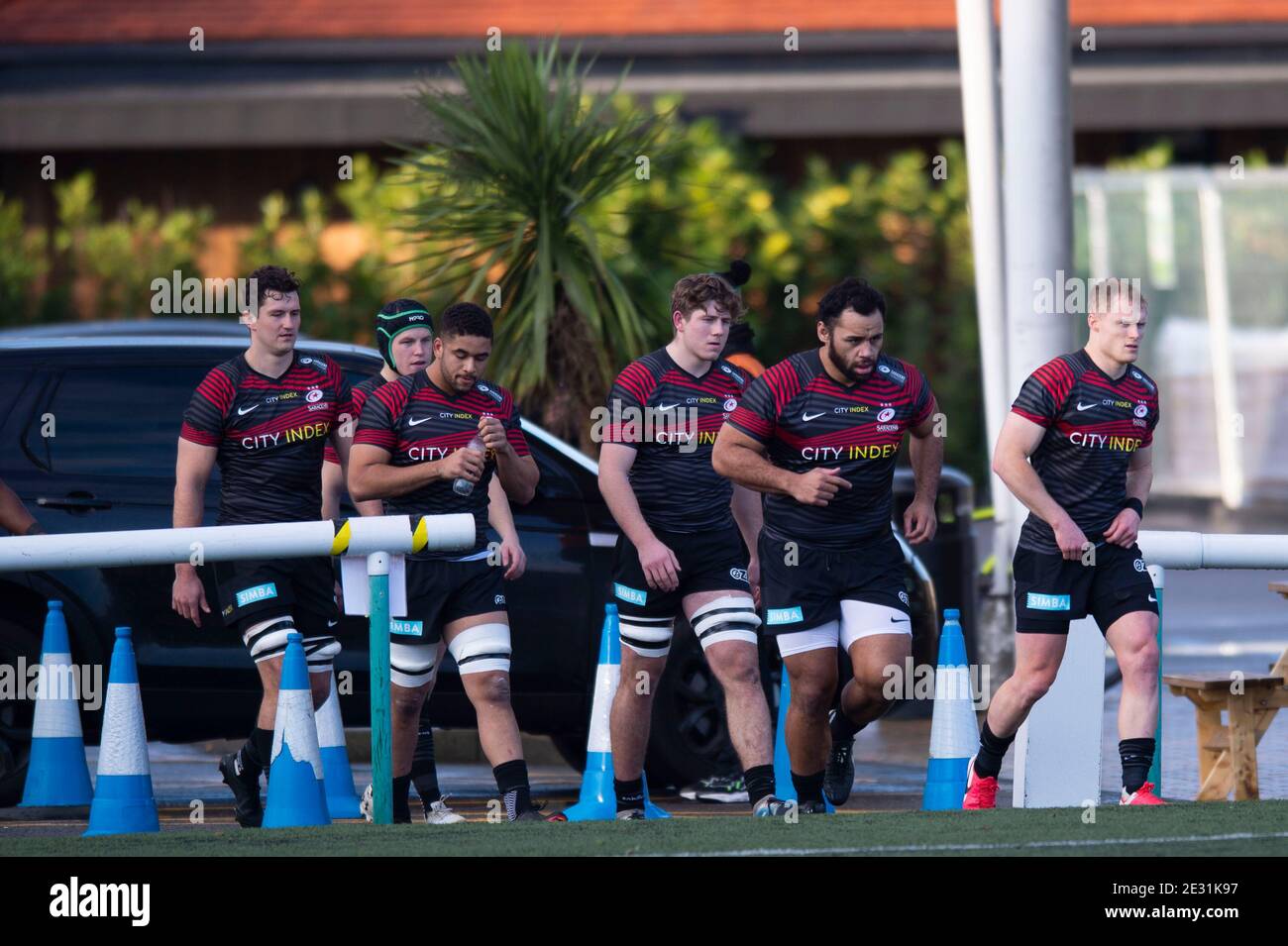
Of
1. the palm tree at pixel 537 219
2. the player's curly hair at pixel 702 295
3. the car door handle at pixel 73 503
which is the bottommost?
the car door handle at pixel 73 503

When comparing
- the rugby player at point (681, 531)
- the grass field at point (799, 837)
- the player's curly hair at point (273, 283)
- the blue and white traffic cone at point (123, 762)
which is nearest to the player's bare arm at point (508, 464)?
the rugby player at point (681, 531)

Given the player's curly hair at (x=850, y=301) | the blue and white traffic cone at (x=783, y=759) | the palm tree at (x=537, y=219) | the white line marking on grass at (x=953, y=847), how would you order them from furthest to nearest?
the palm tree at (x=537, y=219) → the blue and white traffic cone at (x=783, y=759) → the player's curly hair at (x=850, y=301) → the white line marking on grass at (x=953, y=847)

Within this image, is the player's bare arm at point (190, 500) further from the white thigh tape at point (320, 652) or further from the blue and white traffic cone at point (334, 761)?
the blue and white traffic cone at point (334, 761)

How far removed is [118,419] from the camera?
973 cm

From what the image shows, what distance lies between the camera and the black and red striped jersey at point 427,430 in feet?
27.1

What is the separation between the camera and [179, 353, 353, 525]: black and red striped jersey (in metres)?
8.24

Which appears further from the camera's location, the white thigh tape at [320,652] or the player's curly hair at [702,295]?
the white thigh tape at [320,652]

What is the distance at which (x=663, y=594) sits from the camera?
8.35m

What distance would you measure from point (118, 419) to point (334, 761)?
1.86m

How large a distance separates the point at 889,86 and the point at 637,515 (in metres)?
11.6

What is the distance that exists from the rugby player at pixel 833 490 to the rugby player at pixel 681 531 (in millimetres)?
165

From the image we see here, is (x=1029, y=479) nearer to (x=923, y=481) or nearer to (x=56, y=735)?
(x=923, y=481)
